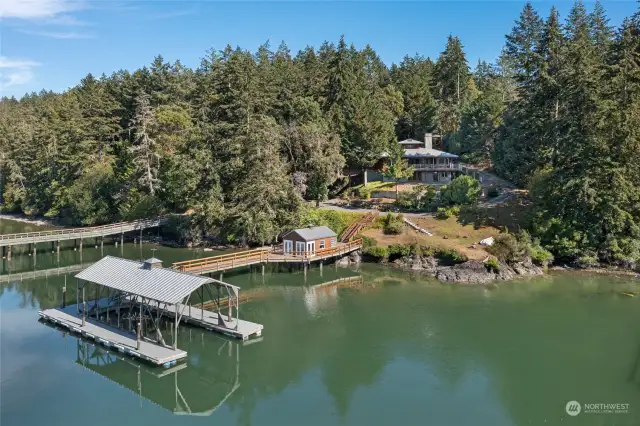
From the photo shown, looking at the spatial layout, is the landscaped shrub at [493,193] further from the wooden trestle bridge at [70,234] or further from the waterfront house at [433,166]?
the wooden trestle bridge at [70,234]

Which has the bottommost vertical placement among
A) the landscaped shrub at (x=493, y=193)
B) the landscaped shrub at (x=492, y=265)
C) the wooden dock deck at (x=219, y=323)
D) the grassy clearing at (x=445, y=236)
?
the wooden dock deck at (x=219, y=323)

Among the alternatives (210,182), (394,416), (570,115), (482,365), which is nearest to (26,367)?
(394,416)

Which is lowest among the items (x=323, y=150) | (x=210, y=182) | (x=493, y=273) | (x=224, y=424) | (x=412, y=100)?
(x=224, y=424)

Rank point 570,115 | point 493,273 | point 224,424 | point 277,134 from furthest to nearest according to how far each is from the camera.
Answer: point 277,134
point 570,115
point 493,273
point 224,424

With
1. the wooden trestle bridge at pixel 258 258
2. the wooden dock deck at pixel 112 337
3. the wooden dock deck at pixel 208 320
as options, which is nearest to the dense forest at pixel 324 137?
the wooden trestle bridge at pixel 258 258

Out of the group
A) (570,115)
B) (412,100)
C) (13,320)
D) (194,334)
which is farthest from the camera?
(412,100)

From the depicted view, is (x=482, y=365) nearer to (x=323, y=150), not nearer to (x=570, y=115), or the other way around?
(x=570, y=115)
